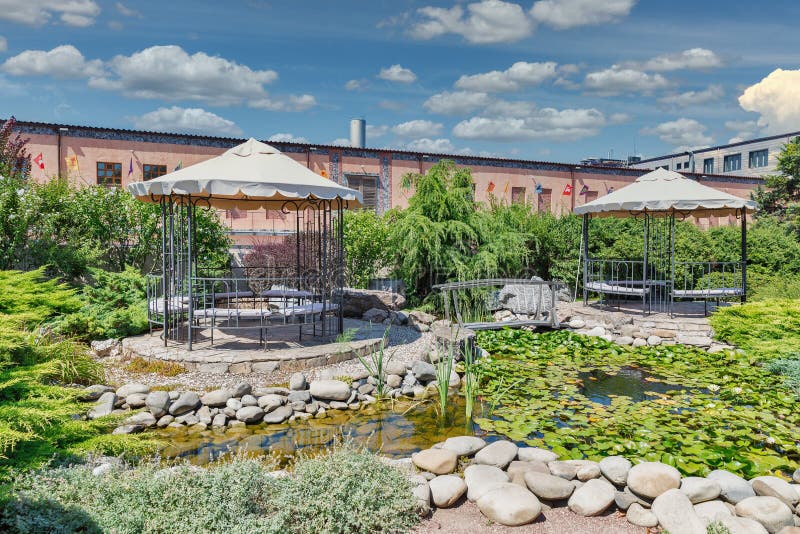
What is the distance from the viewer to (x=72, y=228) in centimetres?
1049

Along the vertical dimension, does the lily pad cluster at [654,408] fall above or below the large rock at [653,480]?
below

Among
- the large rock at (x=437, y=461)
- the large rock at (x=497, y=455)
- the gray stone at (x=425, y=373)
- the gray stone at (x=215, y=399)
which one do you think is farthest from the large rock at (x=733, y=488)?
the gray stone at (x=215, y=399)

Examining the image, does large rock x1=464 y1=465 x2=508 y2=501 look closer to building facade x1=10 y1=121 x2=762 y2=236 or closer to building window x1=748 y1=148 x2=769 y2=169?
building facade x1=10 y1=121 x2=762 y2=236

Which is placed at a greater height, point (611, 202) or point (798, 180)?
point (798, 180)

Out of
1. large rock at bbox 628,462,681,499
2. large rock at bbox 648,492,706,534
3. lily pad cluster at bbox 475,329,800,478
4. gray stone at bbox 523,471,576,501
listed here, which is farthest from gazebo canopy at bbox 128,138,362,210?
large rock at bbox 648,492,706,534

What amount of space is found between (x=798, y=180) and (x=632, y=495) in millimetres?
23072

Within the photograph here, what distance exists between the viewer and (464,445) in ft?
15.3

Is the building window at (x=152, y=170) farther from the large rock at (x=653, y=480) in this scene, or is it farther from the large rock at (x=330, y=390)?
the large rock at (x=653, y=480)

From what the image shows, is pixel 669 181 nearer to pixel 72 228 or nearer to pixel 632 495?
pixel 632 495

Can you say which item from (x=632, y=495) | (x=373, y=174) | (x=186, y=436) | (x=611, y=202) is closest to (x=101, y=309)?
(x=186, y=436)

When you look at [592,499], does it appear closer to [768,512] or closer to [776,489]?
[768,512]

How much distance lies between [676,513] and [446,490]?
4.70 ft

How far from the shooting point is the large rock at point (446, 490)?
3.82 meters

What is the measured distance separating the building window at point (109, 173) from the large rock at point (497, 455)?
14.6m
